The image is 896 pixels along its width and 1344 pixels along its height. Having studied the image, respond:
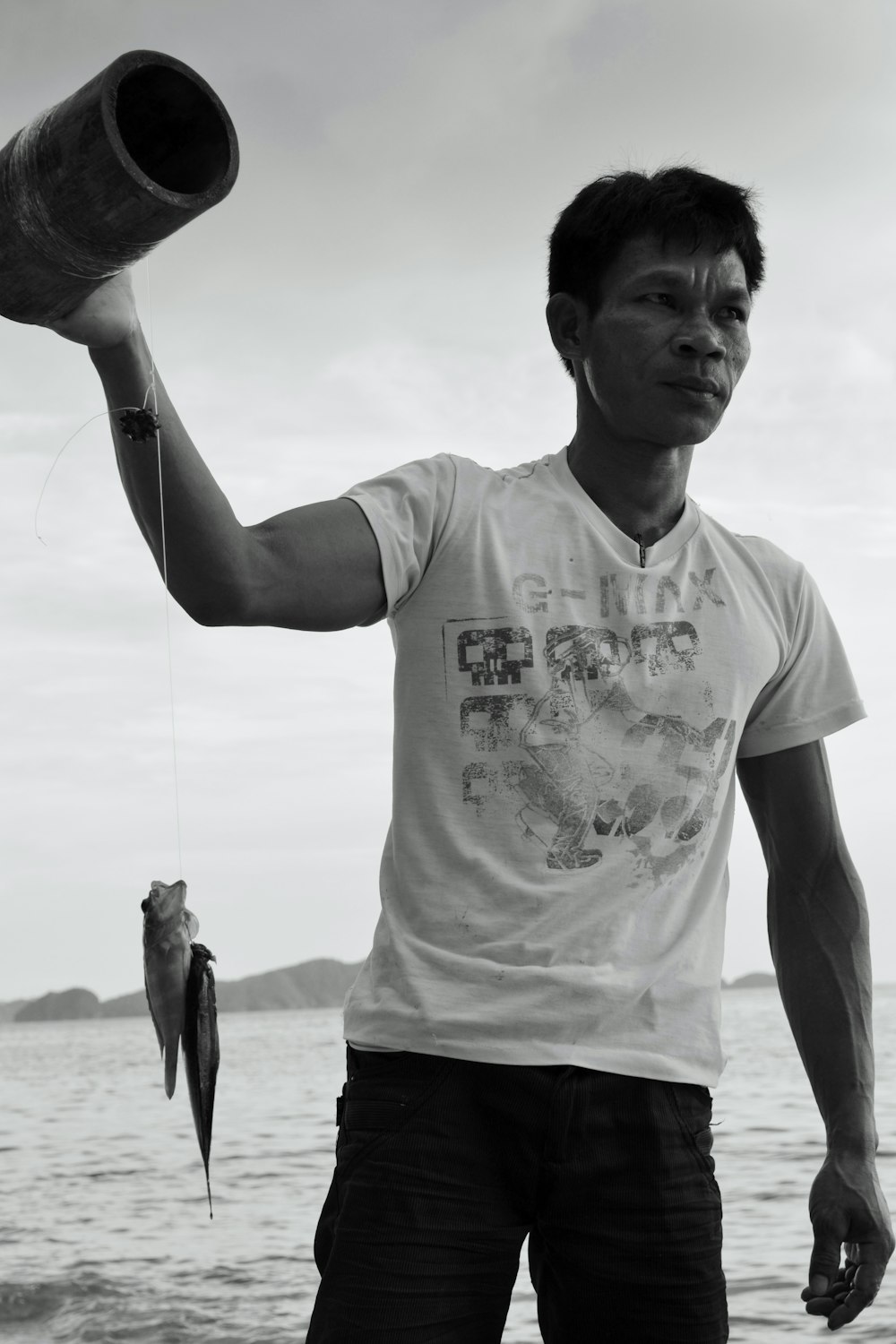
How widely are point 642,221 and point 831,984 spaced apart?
5.53ft

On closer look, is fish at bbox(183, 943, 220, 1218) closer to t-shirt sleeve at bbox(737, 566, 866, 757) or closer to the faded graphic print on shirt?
the faded graphic print on shirt

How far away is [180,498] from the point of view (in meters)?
2.00

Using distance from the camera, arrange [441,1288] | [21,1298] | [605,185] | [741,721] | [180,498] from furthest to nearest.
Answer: [21,1298], [605,185], [741,721], [441,1288], [180,498]

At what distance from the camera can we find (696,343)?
2635 mm

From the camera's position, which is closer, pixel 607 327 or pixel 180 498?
pixel 180 498

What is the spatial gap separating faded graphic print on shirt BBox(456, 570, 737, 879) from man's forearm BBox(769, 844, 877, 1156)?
543mm

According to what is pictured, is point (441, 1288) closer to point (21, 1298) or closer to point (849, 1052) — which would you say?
point (849, 1052)

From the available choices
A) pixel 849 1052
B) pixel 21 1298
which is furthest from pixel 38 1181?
pixel 849 1052

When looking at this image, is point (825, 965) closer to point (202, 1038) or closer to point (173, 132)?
point (202, 1038)

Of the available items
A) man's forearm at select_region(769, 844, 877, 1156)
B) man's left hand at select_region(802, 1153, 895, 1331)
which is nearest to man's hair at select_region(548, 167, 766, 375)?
man's forearm at select_region(769, 844, 877, 1156)

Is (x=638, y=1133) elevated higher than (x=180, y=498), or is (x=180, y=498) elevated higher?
(x=180, y=498)

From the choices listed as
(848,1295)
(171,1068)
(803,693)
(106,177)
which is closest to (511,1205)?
(171,1068)

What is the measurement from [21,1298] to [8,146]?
9.08m

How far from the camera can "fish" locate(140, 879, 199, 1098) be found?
2.34 m
